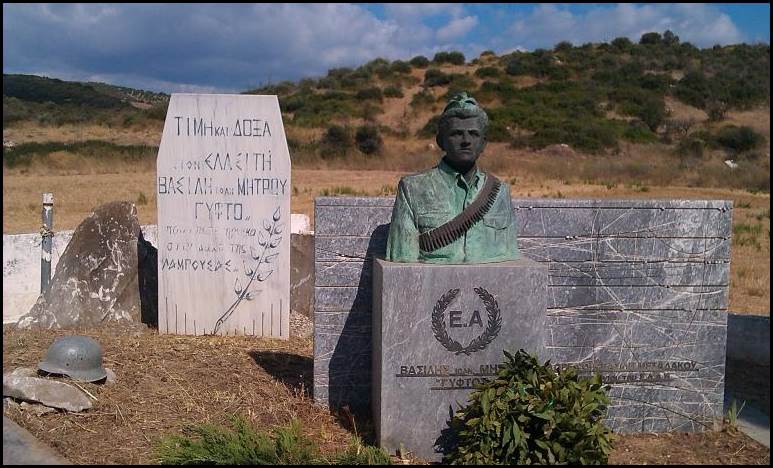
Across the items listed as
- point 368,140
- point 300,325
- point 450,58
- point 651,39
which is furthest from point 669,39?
point 300,325

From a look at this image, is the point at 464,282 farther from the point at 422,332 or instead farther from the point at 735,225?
the point at 735,225

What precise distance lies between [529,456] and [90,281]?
16.9ft

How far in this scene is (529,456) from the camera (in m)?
3.90

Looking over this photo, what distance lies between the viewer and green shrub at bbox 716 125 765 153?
97.0ft

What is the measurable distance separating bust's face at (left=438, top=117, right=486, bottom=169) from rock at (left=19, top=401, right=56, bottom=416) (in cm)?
314

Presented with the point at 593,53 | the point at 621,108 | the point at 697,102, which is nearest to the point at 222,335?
A: the point at 621,108

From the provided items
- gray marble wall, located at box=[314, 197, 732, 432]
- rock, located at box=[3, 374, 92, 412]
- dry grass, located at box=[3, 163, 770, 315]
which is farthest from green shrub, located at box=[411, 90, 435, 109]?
rock, located at box=[3, 374, 92, 412]

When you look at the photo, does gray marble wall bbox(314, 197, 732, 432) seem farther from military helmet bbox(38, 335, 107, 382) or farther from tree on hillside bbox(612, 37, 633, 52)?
tree on hillside bbox(612, 37, 633, 52)

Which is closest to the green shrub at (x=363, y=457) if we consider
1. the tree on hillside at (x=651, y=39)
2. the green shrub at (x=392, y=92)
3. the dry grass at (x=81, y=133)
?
the dry grass at (x=81, y=133)

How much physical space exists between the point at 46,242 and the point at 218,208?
1766mm

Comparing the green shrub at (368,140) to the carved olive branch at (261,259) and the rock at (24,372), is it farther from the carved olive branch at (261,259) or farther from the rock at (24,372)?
the rock at (24,372)

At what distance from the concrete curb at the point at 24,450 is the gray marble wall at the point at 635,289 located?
2.11m

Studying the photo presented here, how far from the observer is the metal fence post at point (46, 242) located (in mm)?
7178

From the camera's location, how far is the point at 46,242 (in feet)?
23.6
